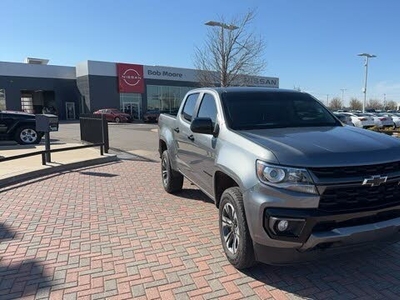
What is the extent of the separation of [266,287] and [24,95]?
52798 mm

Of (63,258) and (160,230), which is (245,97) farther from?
(63,258)

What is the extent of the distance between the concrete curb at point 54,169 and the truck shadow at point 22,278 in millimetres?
3962

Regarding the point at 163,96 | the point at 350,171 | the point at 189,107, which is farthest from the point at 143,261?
the point at 163,96

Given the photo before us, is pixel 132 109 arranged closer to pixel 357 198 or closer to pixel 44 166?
pixel 44 166

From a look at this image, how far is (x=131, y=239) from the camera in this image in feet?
15.0

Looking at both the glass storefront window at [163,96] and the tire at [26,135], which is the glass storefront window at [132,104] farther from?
the tire at [26,135]

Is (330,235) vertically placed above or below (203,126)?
below

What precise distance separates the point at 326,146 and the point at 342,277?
4.25ft

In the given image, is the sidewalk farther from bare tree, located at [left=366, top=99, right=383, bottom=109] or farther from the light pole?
bare tree, located at [left=366, top=99, right=383, bottom=109]

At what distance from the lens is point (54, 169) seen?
29.4 feet

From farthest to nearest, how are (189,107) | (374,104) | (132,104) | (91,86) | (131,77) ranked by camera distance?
1. (374,104)
2. (132,104)
3. (131,77)
4. (91,86)
5. (189,107)

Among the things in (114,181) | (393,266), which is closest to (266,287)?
(393,266)

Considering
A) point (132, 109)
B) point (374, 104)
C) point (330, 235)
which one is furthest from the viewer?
point (374, 104)

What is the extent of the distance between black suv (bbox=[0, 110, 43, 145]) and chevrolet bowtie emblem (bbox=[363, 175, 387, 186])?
542 inches
